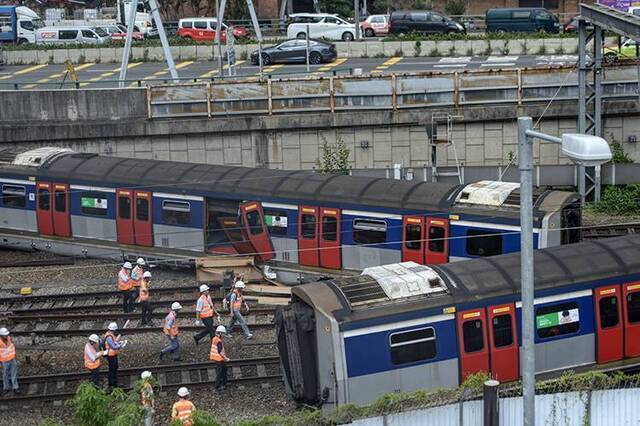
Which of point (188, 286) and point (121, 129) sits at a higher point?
point (121, 129)

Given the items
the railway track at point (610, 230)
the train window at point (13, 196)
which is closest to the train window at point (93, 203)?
the train window at point (13, 196)

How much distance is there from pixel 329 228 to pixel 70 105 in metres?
13.0

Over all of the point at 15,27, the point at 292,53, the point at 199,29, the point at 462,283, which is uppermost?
the point at 15,27

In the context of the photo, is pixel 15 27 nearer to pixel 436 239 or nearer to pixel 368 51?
pixel 368 51

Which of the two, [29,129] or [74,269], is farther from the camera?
[29,129]

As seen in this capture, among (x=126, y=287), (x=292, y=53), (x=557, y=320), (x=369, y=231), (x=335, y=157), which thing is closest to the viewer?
(x=557, y=320)

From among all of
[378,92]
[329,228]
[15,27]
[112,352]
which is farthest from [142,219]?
[15,27]

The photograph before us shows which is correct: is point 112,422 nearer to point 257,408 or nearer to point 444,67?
point 257,408

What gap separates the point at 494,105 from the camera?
32438 mm

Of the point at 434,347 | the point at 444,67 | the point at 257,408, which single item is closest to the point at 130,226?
the point at 257,408

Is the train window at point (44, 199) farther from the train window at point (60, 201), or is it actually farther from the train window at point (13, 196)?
the train window at point (13, 196)

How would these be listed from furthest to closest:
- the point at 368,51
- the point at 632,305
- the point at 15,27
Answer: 1. the point at 15,27
2. the point at 368,51
3. the point at 632,305

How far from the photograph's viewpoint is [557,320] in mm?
17469

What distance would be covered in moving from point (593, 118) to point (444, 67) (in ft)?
51.6
